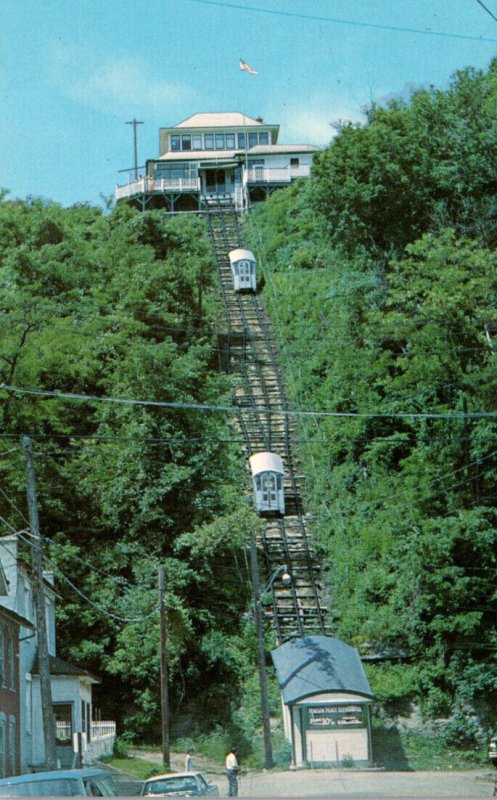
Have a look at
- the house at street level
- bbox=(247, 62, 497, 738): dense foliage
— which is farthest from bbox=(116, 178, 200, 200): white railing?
bbox=(247, 62, 497, 738): dense foliage

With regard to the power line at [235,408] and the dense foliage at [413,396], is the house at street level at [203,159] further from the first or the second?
the power line at [235,408]

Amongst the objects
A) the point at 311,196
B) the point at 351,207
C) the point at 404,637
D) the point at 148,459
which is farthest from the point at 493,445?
the point at 311,196

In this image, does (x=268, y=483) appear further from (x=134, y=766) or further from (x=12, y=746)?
(x=12, y=746)

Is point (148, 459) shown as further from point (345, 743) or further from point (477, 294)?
point (477, 294)

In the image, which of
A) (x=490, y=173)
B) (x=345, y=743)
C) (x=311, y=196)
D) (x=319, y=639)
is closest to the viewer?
(x=345, y=743)

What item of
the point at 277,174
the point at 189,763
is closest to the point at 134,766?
the point at 189,763

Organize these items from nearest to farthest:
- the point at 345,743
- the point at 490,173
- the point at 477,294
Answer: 1. the point at 345,743
2. the point at 477,294
3. the point at 490,173
